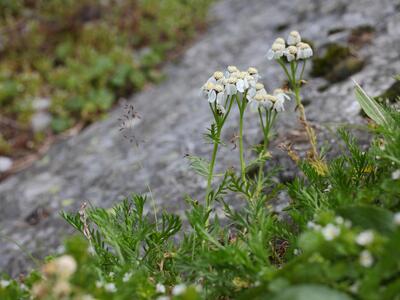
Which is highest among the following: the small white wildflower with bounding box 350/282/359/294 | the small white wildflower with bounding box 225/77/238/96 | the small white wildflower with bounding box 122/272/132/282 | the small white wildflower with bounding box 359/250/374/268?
the small white wildflower with bounding box 225/77/238/96

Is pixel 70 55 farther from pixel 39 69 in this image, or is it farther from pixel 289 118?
pixel 289 118

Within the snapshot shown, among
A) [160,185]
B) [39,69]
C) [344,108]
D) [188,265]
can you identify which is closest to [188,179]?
[160,185]

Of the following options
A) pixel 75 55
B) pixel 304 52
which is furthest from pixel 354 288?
pixel 75 55

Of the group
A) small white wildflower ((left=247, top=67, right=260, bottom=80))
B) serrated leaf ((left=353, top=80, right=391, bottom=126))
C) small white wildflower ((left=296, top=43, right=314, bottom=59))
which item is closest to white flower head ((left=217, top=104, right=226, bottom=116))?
small white wildflower ((left=247, top=67, right=260, bottom=80))

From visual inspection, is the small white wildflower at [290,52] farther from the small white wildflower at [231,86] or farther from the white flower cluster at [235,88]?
the small white wildflower at [231,86]

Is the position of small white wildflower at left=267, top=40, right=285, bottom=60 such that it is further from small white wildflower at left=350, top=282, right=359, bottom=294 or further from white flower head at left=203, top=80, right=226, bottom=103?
small white wildflower at left=350, top=282, right=359, bottom=294
